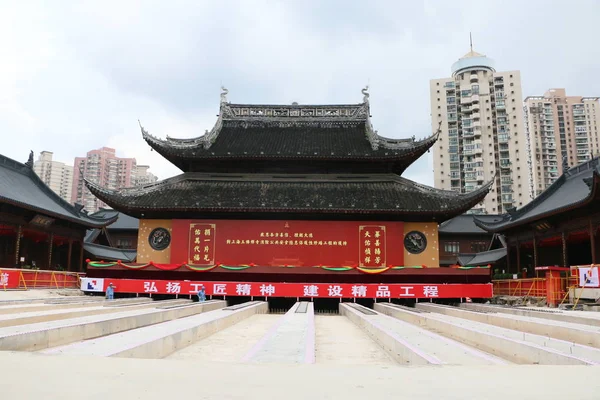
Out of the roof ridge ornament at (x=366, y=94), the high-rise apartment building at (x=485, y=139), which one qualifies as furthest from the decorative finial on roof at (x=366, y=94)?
the high-rise apartment building at (x=485, y=139)

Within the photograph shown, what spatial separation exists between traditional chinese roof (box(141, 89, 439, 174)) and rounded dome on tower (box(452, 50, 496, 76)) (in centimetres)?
5786

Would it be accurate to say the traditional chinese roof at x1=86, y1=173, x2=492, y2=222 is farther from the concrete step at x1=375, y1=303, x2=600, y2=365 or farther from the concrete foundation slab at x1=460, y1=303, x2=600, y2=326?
the concrete step at x1=375, y1=303, x2=600, y2=365

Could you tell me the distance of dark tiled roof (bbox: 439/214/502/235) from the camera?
4578cm

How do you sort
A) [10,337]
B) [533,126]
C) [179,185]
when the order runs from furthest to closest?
[533,126], [179,185], [10,337]

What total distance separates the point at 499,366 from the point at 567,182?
1052 inches

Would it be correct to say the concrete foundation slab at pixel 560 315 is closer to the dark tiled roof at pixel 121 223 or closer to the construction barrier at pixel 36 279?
the construction barrier at pixel 36 279

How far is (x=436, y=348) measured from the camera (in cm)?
636

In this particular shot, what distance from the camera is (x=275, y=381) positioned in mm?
3701

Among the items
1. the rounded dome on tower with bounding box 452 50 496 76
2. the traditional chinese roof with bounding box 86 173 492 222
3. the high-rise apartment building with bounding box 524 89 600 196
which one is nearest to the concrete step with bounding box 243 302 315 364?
the traditional chinese roof with bounding box 86 173 492 222

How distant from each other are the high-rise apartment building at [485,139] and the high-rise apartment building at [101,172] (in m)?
60.5

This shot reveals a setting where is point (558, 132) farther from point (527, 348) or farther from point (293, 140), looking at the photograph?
point (527, 348)

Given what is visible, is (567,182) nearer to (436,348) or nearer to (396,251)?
(396,251)

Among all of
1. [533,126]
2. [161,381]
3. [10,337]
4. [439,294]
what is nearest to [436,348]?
[161,381]

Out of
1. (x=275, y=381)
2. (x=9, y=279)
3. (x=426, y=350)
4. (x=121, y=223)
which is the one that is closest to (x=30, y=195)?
(x=9, y=279)
